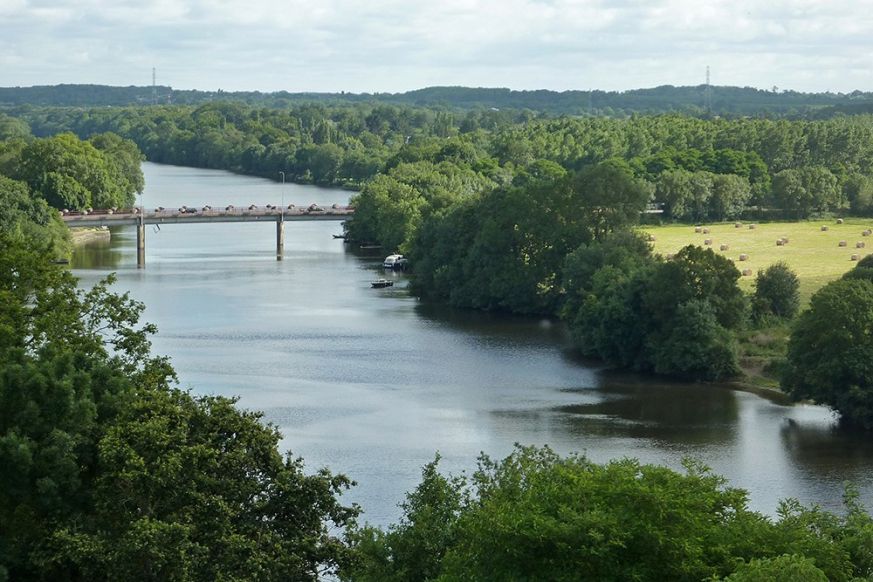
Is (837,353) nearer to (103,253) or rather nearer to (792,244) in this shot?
(792,244)

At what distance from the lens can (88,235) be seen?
11112cm

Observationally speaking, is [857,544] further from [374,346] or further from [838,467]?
[374,346]

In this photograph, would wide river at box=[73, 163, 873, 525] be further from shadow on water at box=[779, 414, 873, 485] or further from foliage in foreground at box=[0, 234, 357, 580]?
foliage in foreground at box=[0, 234, 357, 580]

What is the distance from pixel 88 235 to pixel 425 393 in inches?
2454

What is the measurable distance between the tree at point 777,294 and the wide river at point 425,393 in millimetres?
8462

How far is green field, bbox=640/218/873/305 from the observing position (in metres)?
Answer: 81.4

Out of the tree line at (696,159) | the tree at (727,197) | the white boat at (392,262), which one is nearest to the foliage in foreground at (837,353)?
the white boat at (392,262)

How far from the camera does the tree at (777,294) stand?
2576 inches

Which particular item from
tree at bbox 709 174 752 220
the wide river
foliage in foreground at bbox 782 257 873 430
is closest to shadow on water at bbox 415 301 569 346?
the wide river

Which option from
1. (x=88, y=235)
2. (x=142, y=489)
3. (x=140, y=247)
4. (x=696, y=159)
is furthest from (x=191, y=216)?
(x=142, y=489)

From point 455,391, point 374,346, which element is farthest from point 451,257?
point 455,391

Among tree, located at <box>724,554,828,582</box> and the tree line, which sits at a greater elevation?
the tree line

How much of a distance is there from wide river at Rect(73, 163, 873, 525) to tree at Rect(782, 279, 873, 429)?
38.3 inches

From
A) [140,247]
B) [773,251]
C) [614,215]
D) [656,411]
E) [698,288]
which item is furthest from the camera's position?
[140,247]
